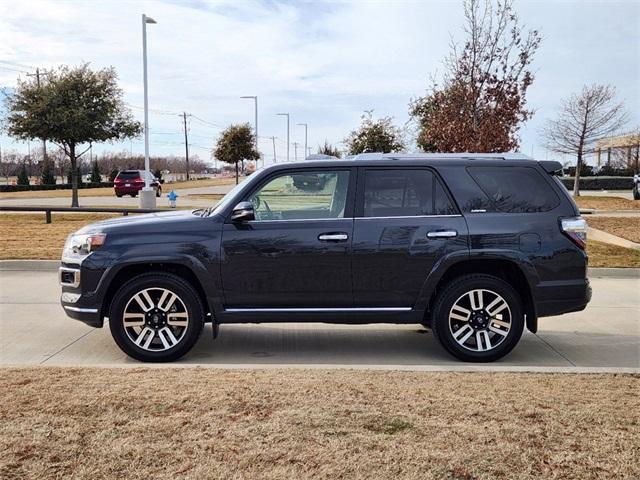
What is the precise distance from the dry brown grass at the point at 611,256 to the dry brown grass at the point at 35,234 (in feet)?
31.3

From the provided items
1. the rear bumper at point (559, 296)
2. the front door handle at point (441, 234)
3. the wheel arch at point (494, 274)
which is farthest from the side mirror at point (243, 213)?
the rear bumper at point (559, 296)

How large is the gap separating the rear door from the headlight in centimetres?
227

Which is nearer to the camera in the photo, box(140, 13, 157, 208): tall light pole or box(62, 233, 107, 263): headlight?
box(62, 233, 107, 263): headlight

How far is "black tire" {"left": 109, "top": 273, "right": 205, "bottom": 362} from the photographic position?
553 centimetres

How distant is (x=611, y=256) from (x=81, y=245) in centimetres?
978

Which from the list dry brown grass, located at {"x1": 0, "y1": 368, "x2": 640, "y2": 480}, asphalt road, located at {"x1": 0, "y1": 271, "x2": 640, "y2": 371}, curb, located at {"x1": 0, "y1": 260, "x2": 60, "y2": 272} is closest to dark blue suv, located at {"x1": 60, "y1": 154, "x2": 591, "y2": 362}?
asphalt road, located at {"x1": 0, "y1": 271, "x2": 640, "y2": 371}

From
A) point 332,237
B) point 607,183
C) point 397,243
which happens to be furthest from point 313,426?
point 607,183

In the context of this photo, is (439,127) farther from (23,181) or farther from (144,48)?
(23,181)

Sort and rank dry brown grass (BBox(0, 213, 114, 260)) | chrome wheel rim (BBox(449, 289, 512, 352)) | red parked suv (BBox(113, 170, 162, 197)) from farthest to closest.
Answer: red parked suv (BBox(113, 170, 162, 197)), dry brown grass (BBox(0, 213, 114, 260)), chrome wheel rim (BBox(449, 289, 512, 352))

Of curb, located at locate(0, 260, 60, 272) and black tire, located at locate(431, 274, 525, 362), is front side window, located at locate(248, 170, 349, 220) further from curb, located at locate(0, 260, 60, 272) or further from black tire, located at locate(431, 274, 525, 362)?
curb, located at locate(0, 260, 60, 272)

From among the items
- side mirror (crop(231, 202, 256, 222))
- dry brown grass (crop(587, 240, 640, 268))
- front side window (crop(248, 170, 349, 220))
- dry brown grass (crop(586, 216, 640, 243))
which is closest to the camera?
side mirror (crop(231, 202, 256, 222))

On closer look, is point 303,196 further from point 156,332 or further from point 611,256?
point 611,256

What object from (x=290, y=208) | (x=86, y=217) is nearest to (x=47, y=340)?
(x=290, y=208)

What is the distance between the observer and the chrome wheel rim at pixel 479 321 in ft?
18.5
